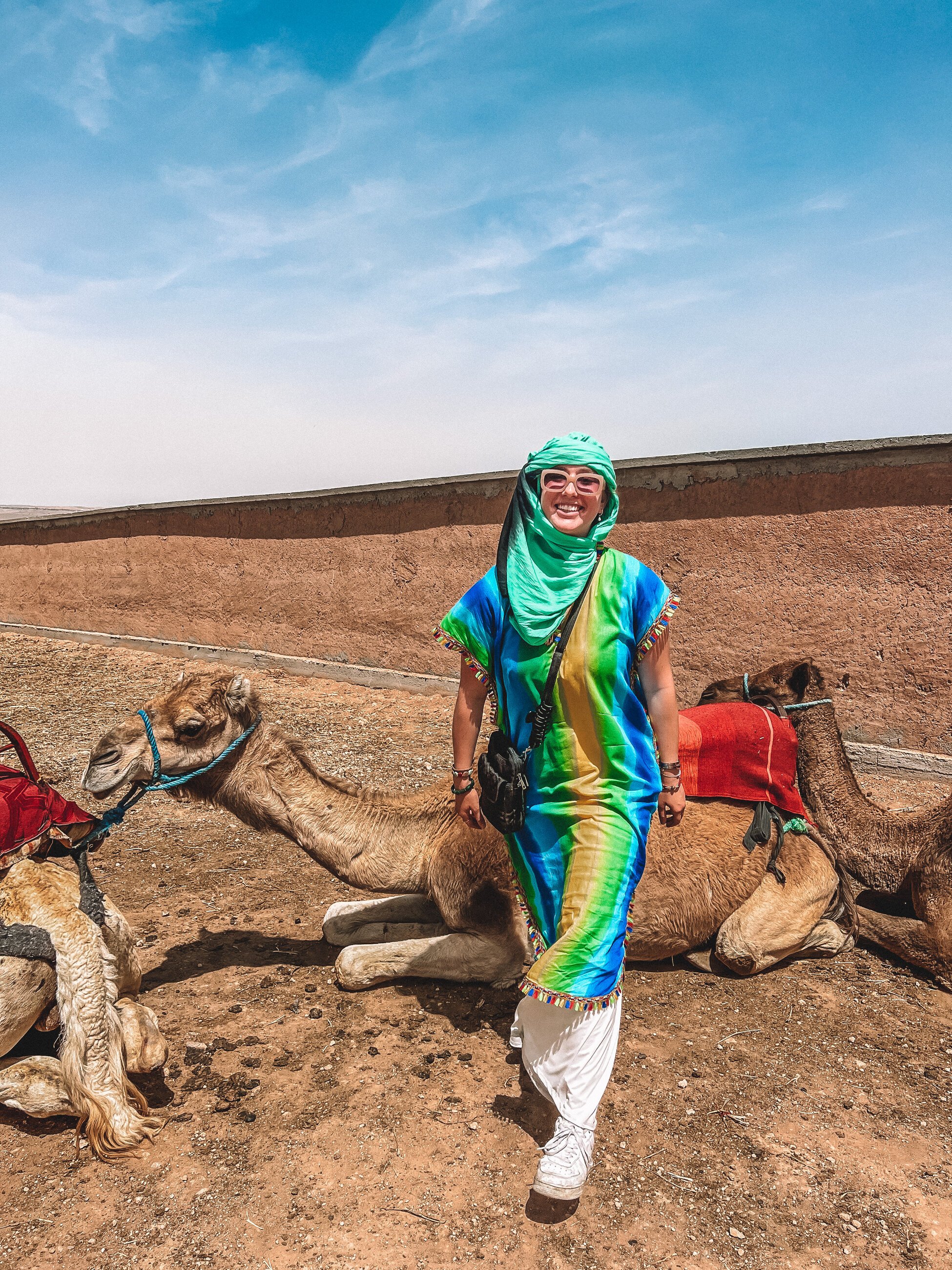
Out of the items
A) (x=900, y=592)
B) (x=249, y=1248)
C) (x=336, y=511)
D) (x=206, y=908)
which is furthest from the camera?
(x=336, y=511)

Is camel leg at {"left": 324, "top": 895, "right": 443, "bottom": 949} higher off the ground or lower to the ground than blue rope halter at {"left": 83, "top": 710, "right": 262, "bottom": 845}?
lower

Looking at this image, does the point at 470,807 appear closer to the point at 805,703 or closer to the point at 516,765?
the point at 516,765

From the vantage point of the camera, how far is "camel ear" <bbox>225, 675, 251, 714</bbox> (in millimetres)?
4273

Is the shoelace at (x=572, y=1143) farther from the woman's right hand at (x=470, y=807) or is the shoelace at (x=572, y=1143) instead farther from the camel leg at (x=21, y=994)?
the camel leg at (x=21, y=994)

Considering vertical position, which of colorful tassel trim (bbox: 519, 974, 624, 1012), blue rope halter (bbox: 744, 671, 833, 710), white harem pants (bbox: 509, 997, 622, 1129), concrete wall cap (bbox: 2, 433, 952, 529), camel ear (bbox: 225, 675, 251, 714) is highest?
concrete wall cap (bbox: 2, 433, 952, 529)

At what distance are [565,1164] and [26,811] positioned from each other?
2.40 meters

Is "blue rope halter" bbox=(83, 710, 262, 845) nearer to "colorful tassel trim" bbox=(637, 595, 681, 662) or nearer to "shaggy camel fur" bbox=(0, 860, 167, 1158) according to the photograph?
"shaggy camel fur" bbox=(0, 860, 167, 1158)

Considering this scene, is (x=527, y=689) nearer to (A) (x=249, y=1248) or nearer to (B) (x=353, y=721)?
(A) (x=249, y=1248)

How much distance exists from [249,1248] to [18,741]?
7.07ft

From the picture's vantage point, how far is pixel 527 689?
112 inches

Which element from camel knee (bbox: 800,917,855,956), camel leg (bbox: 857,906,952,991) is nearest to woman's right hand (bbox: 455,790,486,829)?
camel knee (bbox: 800,917,855,956)

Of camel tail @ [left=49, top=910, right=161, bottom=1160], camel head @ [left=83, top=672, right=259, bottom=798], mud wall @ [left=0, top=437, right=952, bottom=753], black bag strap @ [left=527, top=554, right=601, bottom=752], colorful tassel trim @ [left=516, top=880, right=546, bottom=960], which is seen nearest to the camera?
black bag strap @ [left=527, top=554, right=601, bottom=752]

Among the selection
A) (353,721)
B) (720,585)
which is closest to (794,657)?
(720,585)

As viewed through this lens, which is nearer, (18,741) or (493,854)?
(18,741)
